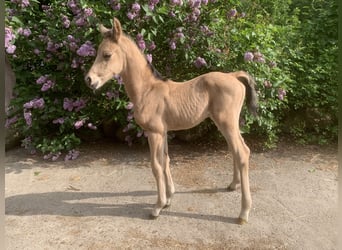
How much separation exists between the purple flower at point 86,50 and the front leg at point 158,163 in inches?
66.0

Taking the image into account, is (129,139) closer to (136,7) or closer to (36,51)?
(36,51)

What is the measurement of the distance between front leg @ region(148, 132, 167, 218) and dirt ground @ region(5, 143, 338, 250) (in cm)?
14

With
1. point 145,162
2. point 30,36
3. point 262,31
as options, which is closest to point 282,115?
point 262,31

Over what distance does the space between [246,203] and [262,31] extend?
2.72m

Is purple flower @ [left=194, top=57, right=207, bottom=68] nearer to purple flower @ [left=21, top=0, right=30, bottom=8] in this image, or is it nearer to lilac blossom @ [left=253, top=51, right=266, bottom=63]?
lilac blossom @ [left=253, top=51, right=266, bottom=63]

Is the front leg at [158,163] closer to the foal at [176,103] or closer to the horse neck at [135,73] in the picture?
the foal at [176,103]

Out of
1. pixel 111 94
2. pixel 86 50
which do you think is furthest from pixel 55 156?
pixel 86 50

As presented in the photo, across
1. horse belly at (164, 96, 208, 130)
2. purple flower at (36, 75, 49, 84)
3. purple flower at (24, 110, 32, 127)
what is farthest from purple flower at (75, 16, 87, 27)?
horse belly at (164, 96, 208, 130)

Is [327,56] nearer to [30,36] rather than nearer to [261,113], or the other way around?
[261,113]

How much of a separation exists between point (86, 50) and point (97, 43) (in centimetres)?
29

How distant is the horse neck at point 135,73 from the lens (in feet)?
9.87

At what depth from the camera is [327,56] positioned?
5.21 metres

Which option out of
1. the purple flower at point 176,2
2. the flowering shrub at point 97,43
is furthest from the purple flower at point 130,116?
the purple flower at point 176,2

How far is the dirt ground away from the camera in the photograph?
9.42ft
